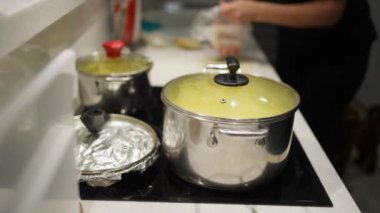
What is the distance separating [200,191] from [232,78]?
0.22 meters

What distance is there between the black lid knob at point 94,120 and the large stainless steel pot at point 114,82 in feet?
0.35

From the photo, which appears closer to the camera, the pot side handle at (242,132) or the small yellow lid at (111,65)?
the pot side handle at (242,132)

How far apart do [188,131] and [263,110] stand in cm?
14

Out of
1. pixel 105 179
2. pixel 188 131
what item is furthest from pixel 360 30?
pixel 105 179

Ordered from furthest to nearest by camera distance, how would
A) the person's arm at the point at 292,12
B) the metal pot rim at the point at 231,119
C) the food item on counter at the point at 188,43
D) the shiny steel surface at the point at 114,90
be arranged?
1. the food item on counter at the point at 188,43
2. the person's arm at the point at 292,12
3. the shiny steel surface at the point at 114,90
4. the metal pot rim at the point at 231,119

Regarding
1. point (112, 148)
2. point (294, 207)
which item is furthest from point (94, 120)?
point (294, 207)

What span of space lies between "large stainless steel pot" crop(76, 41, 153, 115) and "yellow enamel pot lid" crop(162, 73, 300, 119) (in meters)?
0.18

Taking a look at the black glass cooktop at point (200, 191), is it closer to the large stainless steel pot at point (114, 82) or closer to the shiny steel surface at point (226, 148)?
the shiny steel surface at point (226, 148)

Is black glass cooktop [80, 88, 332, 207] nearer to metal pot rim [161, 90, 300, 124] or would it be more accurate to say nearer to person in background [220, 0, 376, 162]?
metal pot rim [161, 90, 300, 124]

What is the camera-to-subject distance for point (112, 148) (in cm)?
80

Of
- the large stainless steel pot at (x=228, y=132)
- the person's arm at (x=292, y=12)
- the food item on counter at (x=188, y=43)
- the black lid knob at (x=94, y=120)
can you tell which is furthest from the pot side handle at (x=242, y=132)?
the food item on counter at (x=188, y=43)

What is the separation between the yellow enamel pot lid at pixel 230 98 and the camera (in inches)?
27.5

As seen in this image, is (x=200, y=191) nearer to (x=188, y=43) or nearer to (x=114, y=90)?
(x=114, y=90)

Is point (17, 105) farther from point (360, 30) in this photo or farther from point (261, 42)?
point (261, 42)
